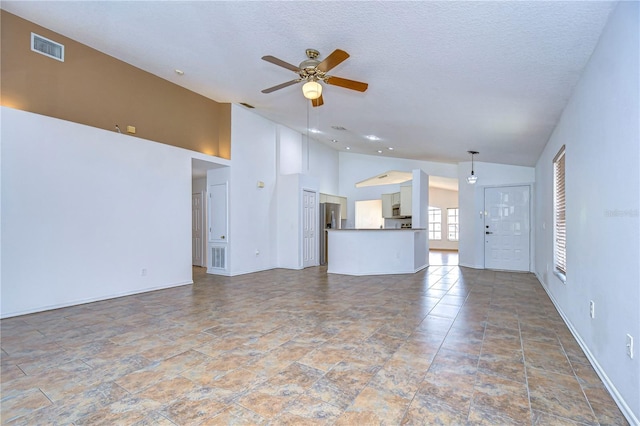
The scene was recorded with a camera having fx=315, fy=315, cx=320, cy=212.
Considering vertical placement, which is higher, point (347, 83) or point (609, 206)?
point (347, 83)

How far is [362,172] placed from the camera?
34.8ft

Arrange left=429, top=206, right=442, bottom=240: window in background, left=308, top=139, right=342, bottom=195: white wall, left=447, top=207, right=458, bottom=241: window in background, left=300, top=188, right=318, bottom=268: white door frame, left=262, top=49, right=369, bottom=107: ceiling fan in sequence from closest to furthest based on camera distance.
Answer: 1. left=262, top=49, right=369, bottom=107: ceiling fan
2. left=300, top=188, right=318, bottom=268: white door frame
3. left=308, top=139, right=342, bottom=195: white wall
4. left=447, top=207, right=458, bottom=241: window in background
5. left=429, top=206, right=442, bottom=240: window in background

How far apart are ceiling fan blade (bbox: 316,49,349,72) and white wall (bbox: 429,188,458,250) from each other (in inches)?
458

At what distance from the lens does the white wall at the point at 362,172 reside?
32.6 ft

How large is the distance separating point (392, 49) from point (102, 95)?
14.2 ft

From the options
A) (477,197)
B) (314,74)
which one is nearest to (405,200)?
(477,197)

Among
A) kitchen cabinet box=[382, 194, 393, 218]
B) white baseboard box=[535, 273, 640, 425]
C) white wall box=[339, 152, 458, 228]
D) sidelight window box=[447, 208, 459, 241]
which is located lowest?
white baseboard box=[535, 273, 640, 425]

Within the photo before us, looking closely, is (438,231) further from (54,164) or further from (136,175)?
(54,164)

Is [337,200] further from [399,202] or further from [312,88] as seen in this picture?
[312,88]

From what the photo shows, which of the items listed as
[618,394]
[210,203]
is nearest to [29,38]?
[210,203]

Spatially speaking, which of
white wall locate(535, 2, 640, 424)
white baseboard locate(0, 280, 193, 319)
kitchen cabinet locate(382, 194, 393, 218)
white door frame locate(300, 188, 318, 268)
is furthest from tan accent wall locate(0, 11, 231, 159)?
white wall locate(535, 2, 640, 424)

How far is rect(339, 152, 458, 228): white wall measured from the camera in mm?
9938

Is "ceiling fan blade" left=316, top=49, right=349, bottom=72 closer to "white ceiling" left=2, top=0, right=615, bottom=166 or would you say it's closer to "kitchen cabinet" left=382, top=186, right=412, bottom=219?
"white ceiling" left=2, top=0, right=615, bottom=166

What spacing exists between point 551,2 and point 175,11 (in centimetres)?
342
